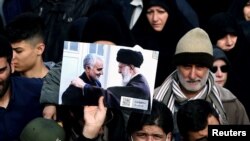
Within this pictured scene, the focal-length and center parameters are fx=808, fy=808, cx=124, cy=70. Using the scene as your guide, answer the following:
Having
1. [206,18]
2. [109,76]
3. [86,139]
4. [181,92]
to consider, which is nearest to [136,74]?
[109,76]

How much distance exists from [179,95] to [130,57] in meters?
0.98

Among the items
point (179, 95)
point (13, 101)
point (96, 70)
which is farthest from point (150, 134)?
point (13, 101)

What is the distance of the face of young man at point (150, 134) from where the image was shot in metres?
5.69

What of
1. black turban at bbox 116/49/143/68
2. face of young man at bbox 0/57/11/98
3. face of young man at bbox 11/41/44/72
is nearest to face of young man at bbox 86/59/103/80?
black turban at bbox 116/49/143/68

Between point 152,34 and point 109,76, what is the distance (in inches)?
96.3

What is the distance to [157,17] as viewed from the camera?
25.7 feet

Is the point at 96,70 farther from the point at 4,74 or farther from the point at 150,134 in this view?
the point at 4,74

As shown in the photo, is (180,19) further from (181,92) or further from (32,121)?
(32,121)

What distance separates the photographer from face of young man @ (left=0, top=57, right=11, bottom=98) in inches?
229

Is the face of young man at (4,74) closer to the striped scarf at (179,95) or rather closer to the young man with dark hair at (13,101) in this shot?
the young man with dark hair at (13,101)

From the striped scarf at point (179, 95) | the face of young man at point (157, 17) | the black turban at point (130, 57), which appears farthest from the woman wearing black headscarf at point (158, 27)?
the black turban at point (130, 57)

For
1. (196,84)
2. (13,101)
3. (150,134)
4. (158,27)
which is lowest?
(150,134)

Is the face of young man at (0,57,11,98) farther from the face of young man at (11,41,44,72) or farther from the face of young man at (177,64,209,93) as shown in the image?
the face of young man at (177,64,209,93)

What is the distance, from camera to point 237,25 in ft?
25.0
